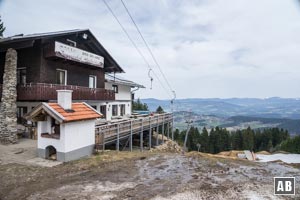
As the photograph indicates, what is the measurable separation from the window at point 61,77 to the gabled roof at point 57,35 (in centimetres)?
278

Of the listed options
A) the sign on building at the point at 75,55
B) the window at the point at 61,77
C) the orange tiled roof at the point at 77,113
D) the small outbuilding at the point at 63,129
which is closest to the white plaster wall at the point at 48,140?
the small outbuilding at the point at 63,129

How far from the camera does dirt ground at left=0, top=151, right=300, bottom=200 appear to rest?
6.24 meters

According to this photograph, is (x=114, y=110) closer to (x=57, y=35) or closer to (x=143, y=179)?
(x=57, y=35)

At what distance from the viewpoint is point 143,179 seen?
7.50 m

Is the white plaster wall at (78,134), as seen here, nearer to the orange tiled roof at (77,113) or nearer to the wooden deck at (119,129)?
the orange tiled roof at (77,113)

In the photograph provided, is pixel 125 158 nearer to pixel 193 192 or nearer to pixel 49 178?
pixel 49 178

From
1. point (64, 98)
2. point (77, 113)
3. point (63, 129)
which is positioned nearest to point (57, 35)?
point (64, 98)

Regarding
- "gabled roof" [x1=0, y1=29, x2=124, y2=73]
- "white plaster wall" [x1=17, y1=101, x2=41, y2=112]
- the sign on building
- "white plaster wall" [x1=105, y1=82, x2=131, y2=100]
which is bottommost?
"white plaster wall" [x1=17, y1=101, x2=41, y2=112]

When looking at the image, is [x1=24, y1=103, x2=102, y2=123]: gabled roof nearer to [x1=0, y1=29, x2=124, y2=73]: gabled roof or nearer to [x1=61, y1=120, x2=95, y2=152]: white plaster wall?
[x1=61, y1=120, x2=95, y2=152]: white plaster wall

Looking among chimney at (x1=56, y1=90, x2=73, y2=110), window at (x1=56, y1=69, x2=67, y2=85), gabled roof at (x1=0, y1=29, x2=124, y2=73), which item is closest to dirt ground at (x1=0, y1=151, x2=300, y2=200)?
chimney at (x1=56, y1=90, x2=73, y2=110)

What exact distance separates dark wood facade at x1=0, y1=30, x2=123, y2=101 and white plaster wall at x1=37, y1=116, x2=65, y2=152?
5.79 metres

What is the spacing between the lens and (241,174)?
8109mm

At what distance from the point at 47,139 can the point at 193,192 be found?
6648mm

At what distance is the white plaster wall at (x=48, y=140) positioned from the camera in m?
9.65
